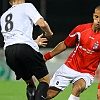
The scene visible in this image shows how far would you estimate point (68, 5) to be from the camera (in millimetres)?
17016

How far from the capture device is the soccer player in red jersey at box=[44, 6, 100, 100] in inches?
284

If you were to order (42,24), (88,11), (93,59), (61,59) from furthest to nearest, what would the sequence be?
(88,11)
(61,59)
(93,59)
(42,24)

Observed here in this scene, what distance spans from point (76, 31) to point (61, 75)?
703 mm

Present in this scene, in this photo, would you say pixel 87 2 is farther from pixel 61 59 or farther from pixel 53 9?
pixel 61 59

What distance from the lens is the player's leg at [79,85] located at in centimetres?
717

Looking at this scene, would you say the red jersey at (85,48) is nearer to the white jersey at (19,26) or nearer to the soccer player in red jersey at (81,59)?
the soccer player in red jersey at (81,59)

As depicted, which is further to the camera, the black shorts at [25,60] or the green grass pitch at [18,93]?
the green grass pitch at [18,93]

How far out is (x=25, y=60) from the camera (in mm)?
6797

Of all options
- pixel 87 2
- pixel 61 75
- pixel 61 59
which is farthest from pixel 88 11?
pixel 61 75

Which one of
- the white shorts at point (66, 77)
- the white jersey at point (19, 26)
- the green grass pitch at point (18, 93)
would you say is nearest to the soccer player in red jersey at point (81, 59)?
the white shorts at point (66, 77)

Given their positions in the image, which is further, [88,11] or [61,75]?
[88,11]

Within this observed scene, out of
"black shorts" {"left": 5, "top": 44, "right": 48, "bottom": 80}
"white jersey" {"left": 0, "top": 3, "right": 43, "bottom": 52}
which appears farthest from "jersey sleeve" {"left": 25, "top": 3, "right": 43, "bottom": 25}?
"black shorts" {"left": 5, "top": 44, "right": 48, "bottom": 80}

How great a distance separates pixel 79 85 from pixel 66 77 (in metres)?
0.39

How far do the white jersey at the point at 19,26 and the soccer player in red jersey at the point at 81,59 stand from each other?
79cm
